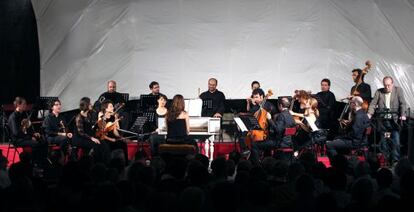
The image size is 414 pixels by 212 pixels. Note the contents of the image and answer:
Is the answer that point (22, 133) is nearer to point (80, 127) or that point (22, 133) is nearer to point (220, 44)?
point (80, 127)

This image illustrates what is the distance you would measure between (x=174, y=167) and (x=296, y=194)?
142 centimetres

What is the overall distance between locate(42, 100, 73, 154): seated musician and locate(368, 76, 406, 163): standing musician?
20.1 feet

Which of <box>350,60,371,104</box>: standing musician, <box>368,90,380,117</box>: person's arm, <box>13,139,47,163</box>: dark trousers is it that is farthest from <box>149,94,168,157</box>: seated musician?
<box>368,90,380,117</box>: person's arm

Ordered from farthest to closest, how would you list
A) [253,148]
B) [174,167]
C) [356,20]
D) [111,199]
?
[356,20]
[253,148]
[174,167]
[111,199]

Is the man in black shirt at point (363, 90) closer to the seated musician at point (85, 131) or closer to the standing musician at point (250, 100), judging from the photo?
the standing musician at point (250, 100)

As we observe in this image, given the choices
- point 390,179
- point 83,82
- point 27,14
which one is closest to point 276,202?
point 390,179

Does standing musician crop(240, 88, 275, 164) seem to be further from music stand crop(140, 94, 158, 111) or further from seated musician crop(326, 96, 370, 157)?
music stand crop(140, 94, 158, 111)

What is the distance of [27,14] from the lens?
18.1 meters

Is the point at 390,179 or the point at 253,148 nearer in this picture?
the point at 390,179

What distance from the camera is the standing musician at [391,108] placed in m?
13.5

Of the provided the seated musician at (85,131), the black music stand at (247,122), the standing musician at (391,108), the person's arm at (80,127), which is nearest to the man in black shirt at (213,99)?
the black music stand at (247,122)

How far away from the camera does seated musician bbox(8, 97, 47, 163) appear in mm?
13648

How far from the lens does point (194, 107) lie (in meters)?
14.4

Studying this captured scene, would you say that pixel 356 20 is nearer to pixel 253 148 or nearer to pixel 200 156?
pixel 253 148
